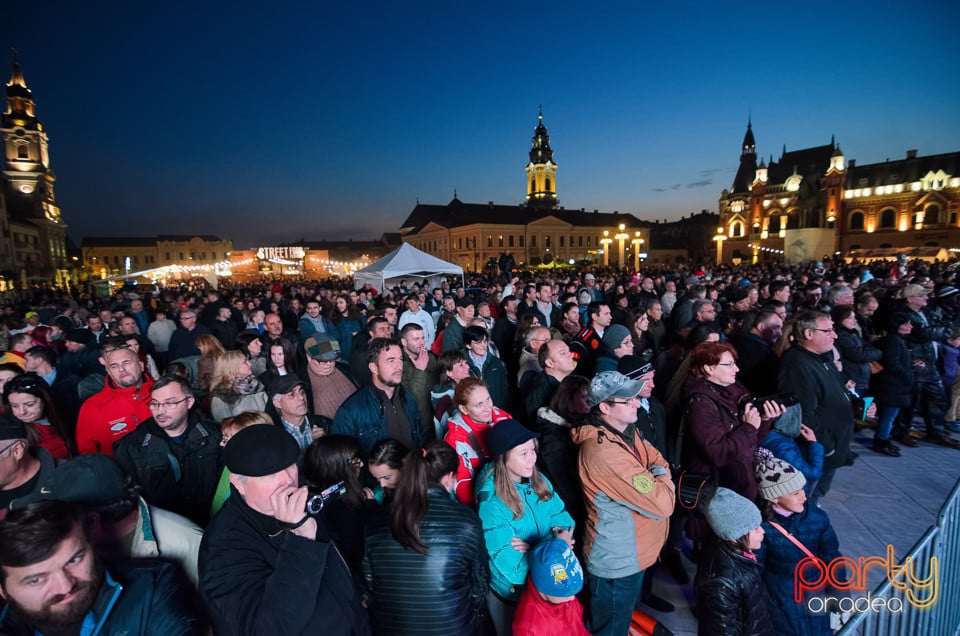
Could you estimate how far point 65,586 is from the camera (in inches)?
53.8

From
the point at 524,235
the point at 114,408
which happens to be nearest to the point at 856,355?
the point at 114,408

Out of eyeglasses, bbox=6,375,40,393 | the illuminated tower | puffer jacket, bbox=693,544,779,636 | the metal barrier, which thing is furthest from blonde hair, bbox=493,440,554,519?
the illuminated tower

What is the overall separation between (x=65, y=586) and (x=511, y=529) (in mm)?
1864

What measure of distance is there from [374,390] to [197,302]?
12.5 metres

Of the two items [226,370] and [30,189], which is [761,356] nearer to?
[226,370]

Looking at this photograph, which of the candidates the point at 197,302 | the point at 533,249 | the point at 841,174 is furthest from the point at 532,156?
the point at 197,302

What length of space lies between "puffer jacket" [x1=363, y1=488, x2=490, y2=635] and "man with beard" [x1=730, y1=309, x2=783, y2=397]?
144 inches

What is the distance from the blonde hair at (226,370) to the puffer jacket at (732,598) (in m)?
4.00

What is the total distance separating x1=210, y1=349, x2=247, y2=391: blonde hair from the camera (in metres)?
4.03

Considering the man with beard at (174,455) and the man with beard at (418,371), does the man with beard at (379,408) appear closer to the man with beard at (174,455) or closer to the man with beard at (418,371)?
the man with beard at (418,371)

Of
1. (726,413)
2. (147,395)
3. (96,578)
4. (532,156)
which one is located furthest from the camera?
(532,156)

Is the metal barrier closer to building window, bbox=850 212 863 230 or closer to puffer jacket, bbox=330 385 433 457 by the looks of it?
puffer jacket, bbox=330 385 433 457

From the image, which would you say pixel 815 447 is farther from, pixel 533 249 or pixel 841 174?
pixel 841 174

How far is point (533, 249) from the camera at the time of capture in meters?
75.4
